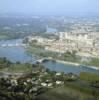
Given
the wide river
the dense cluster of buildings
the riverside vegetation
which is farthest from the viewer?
the dense cluster of buildings

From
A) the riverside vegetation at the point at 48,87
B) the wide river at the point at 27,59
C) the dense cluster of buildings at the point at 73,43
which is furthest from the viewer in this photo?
the dense cluster of buildings at the point at 73,43

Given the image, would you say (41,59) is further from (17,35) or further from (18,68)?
(17,35)

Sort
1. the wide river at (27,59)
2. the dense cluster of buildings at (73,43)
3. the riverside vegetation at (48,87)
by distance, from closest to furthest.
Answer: the riverside vegetation at (48,87), the wide river at (27,59), the dense cluster of buildings at (73,43)

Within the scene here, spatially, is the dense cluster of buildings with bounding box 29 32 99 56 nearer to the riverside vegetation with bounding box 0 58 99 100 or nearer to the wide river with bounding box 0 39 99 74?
the wide river with bounding box 0 39 99 74

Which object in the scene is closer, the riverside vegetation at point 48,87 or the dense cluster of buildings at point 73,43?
the riverside vegetation at point 48,87

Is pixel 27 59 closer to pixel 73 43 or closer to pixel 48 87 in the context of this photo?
pixel 73 43

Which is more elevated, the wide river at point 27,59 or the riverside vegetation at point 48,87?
the riverside vegetation at point 48,87

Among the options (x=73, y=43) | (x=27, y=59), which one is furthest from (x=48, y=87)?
(x=73, y=43)

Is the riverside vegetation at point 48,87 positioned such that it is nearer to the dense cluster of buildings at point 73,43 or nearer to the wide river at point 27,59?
the wide river at point 27,59

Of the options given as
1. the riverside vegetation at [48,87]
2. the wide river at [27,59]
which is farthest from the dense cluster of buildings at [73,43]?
the riverside vegetation at [48,87]

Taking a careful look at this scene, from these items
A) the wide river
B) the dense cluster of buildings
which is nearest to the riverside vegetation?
the wide river

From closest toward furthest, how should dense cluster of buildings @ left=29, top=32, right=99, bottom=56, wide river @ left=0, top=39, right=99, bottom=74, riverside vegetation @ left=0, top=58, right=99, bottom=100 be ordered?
1. riverside vegetation @ left=0, top=58, right=99, bottom=100
2. wide river @ left=0, top=39, right=99, bottom=74
3. dense cluster of buildings @ left=29, top=32, right=99, bottom=56

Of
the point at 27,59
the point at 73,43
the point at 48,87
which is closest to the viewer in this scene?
the point at 48,87
